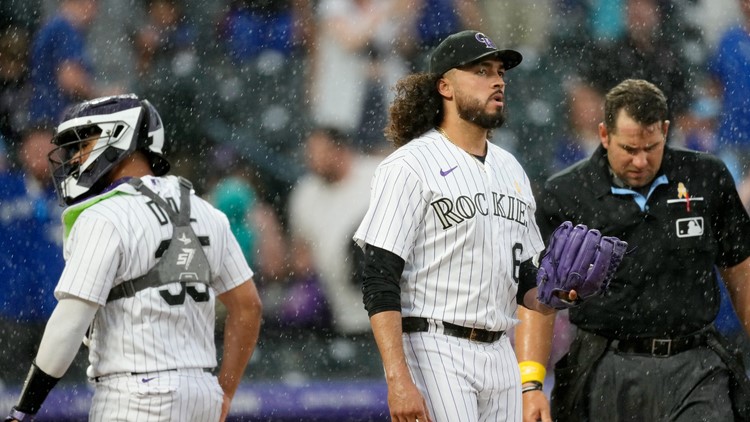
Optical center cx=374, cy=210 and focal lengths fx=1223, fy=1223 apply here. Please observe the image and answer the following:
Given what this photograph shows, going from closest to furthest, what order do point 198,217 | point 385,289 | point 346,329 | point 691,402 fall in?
point 385,289 → point 198,217 → point 691,402 → point 346,329

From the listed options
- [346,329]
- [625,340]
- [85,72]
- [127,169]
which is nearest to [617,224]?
[625,340]

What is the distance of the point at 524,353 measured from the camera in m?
5.01

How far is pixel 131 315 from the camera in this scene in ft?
12.6

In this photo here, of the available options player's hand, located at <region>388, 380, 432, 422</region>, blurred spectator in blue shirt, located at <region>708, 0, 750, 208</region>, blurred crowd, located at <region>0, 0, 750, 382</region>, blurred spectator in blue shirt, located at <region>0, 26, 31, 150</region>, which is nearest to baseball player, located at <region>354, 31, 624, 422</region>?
player's hand, located at <region>388, 380, 432, 422</region>

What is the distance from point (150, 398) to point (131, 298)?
0.32 meters

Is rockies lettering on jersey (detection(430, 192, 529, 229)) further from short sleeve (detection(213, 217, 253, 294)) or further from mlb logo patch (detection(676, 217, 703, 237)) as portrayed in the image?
mlb logo patch (detection(676, 217, 703, 237))

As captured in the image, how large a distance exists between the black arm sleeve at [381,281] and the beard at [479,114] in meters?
0.61

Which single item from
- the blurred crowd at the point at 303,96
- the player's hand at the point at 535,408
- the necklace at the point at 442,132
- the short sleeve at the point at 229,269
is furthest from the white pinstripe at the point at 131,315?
the blurred crowd at the point at 303,96

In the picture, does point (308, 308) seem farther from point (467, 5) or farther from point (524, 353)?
point (524, 353)

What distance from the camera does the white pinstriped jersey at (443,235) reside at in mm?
3896

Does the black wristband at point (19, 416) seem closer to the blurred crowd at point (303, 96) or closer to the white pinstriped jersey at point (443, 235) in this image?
the white pinstriped jersey at point (443, 235)

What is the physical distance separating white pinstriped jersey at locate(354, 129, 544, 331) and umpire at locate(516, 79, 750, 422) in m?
1.01

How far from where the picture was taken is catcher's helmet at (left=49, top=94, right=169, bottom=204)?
161 inches

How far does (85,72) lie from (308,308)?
211cm
